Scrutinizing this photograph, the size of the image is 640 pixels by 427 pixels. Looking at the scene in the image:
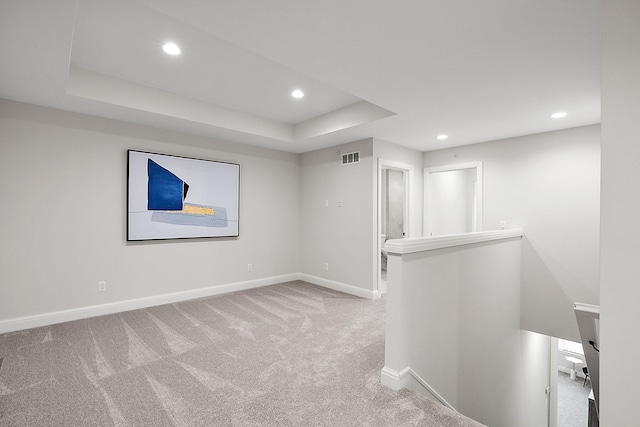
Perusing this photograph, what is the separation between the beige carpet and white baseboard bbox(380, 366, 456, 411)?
0.06 m

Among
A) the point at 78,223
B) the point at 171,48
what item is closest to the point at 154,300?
the point at 78,223

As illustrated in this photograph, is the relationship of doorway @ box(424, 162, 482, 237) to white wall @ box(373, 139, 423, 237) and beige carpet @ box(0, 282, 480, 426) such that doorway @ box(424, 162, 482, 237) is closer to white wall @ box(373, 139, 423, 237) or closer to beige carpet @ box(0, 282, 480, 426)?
white wall @ box(373, 139, 423, 237)

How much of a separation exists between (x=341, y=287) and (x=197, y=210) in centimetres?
257

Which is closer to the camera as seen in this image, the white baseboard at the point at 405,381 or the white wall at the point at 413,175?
the white baseboard at the point at 405,381

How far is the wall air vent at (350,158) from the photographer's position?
4.67m

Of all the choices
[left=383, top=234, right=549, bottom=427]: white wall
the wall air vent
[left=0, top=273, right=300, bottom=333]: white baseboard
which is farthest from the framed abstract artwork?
[left=383, top=234, right=549, bottom=427]: white wall

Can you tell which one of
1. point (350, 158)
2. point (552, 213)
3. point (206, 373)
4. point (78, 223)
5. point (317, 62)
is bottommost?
point (206, 373)

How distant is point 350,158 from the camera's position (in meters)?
4.79

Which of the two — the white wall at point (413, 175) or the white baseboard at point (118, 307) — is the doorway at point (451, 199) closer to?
the white wall at point (413, 175)

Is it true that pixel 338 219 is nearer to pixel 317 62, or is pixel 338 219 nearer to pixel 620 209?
pixel 317 62

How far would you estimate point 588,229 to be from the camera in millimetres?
3775

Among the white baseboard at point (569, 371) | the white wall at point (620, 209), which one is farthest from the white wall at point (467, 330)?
the white baseboard at point (569, 371)

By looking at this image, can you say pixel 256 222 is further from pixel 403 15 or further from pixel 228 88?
pixel 403 15

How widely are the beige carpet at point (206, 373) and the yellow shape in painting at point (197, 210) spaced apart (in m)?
A: 1.40
